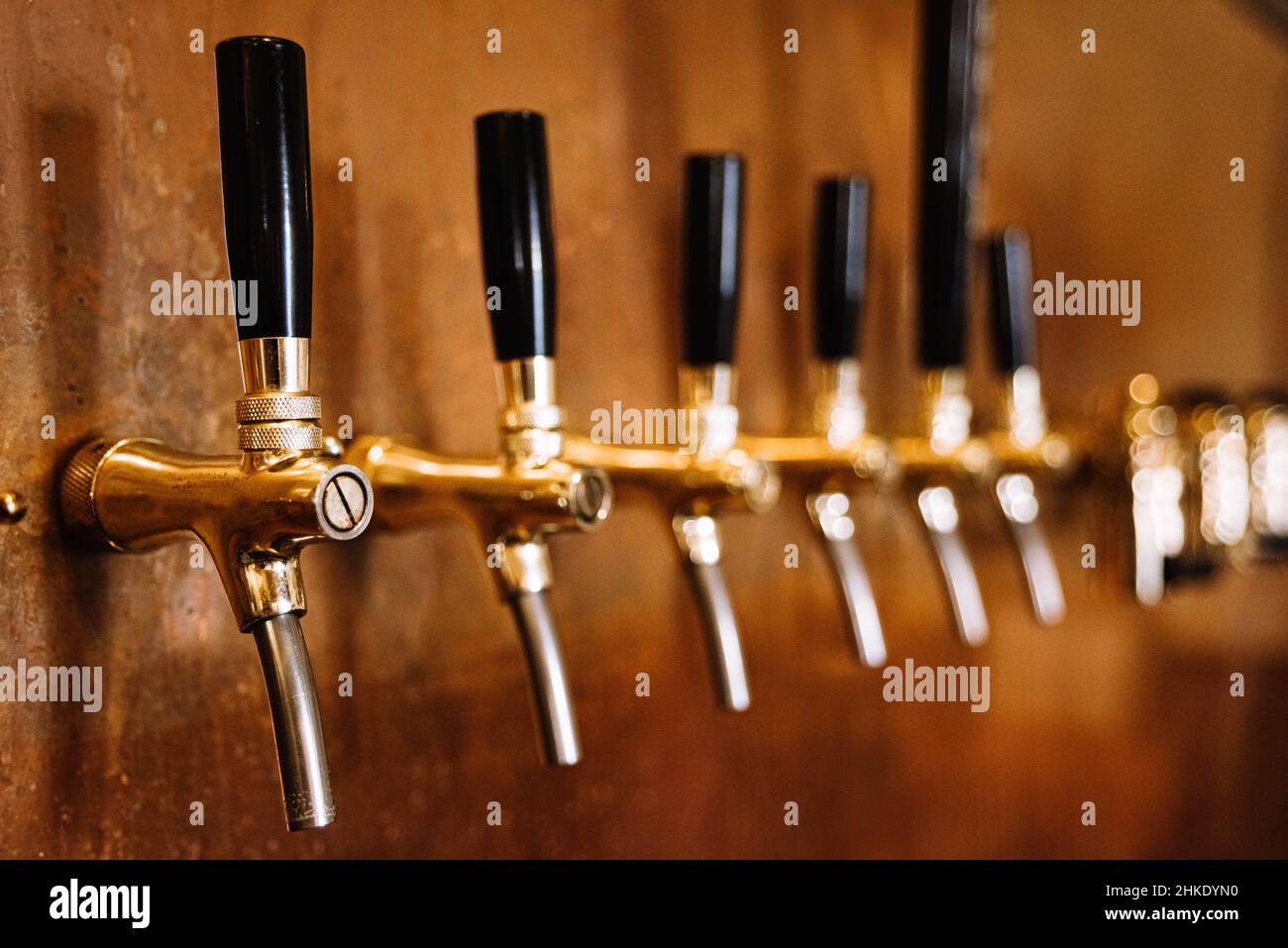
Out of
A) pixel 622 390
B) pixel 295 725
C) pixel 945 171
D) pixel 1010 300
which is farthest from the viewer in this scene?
pixel 1010 300

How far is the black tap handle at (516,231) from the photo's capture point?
70 cm

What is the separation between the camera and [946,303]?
1.17 meters

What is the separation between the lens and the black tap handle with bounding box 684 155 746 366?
90 centimetres

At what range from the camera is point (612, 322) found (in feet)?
3.28

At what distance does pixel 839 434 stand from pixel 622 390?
7.6 inches

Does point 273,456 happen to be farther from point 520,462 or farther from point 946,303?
point 946,303

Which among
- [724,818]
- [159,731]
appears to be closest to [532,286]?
[159,731]

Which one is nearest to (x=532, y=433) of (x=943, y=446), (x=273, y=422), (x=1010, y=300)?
(x=273, y=422)

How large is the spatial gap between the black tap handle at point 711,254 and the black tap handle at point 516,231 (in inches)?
8.4

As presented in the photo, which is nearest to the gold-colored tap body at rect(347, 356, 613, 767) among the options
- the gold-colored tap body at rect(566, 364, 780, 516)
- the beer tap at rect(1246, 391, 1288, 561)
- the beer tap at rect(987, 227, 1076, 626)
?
the gold-colored tap body at rect(566, 364, 780, 516)

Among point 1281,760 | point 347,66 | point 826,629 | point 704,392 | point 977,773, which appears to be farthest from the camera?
point 1281,760

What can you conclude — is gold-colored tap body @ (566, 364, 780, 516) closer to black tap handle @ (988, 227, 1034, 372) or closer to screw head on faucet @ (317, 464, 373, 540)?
screw head on faucet @ (317, 464, 373, 540)
